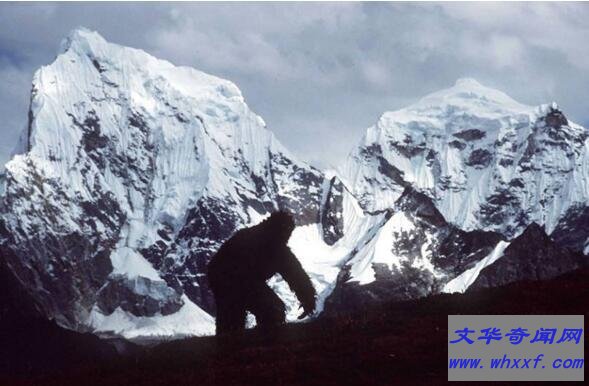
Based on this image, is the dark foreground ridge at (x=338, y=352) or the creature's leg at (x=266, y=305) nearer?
the dark foreground ridge at (x=338, y=352)

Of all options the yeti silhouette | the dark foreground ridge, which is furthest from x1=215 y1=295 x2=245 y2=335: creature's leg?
the dark foreground ridge

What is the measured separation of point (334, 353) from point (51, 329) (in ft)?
541

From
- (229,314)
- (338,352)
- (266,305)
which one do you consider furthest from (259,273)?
(338,352)

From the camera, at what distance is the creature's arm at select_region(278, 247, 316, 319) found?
2520 cm

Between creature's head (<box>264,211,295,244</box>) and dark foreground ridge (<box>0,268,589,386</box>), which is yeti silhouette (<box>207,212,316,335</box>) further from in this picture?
dark foreground ridge (<box>0,268,589,386</box>)

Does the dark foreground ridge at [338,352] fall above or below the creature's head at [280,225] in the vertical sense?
below

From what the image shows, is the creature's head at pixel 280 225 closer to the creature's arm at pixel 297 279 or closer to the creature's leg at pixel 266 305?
the creature's arm at pixel 297 279

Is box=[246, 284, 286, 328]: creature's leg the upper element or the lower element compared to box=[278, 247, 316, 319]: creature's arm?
lower

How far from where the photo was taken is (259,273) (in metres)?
25.2

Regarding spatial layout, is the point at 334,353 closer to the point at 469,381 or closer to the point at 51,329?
the point at 469,381

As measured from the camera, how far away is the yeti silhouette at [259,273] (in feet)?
81.9

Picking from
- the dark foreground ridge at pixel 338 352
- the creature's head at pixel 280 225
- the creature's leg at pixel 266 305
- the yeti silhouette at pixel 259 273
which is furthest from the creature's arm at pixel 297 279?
the dark foreground ridge at pixel 338 352

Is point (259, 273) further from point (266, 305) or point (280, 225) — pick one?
point (280, 225)

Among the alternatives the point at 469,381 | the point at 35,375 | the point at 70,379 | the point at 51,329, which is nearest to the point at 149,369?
the point at 70,379
